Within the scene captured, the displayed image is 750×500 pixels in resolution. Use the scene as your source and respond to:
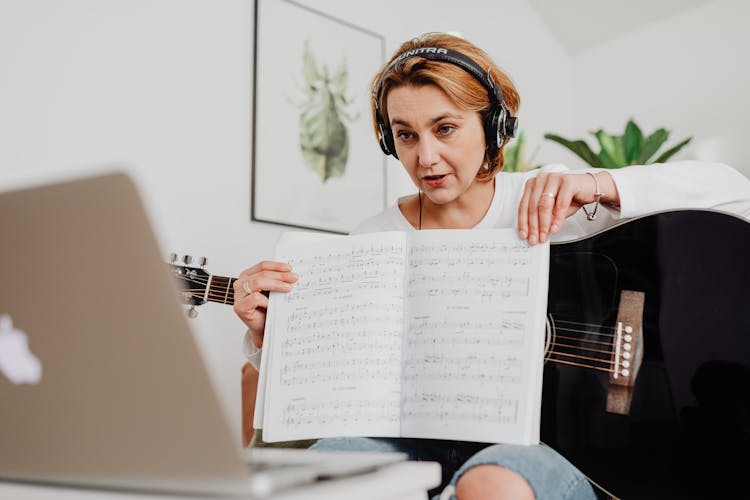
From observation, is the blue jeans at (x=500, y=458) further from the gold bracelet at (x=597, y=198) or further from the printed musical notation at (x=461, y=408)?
the gold bracelet at (x=597, y=198)

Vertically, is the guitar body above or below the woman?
below

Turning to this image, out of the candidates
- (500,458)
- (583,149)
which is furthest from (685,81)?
(500,458)

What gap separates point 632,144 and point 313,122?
1.26 metres

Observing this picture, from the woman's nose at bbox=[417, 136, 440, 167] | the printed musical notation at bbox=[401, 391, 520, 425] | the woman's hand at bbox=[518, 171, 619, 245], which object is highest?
the woman's nose at bbox=[417, 136, 440, 167]

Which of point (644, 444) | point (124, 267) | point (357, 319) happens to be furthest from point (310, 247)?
point (124, 267)

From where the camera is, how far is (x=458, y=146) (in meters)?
1.43

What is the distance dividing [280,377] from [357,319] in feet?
0.54

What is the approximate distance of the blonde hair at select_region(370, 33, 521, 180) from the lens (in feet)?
4.56

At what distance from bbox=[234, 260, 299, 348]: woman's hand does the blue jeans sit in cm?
28

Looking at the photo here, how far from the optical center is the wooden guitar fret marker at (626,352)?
114 centimetres

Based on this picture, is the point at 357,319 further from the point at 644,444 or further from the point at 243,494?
the point at 243,494

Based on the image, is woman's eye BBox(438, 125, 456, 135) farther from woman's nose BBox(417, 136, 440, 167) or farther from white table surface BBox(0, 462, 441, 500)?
white table surface BBox(0, 462, 441, 500)

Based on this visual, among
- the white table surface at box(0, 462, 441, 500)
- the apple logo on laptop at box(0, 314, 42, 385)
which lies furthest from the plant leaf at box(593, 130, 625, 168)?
the apple logo on laptop at box(0, 314, 42, 385)

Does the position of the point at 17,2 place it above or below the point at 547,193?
above
